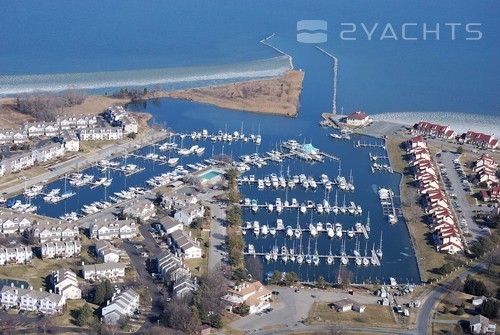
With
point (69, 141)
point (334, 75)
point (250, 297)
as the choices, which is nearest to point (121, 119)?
point (69, 141)

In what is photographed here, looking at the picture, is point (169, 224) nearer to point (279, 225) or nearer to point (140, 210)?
point (140, 210)

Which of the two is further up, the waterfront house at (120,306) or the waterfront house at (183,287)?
the waterfront house at (183,287)

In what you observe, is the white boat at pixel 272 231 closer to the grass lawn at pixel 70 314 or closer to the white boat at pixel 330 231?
the white boat at pixel 330 231

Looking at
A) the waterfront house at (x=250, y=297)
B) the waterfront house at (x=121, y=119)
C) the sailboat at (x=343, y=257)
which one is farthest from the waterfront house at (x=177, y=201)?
the waterfront house at (x=121, y=119)

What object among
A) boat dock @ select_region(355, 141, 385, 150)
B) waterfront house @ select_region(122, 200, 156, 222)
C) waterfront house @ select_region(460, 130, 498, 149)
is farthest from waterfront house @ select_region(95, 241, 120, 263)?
waterfront house @ select_region(460, 130, 498, 149)

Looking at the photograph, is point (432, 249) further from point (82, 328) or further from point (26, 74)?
point (26, 74)
